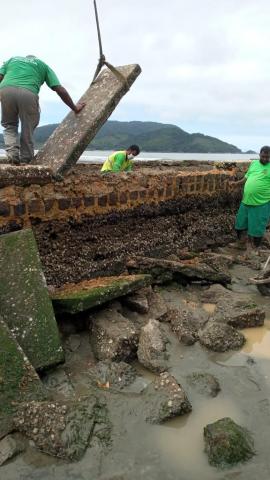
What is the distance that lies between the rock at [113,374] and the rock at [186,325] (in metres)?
0.66

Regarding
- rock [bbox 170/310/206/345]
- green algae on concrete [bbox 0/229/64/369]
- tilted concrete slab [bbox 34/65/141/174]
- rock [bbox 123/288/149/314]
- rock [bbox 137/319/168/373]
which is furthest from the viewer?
tilted concrete slab [bbox 34/65/141/174]

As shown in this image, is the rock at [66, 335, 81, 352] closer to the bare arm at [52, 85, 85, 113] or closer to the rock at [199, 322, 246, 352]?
the rock at [199, 322, 246, 352]

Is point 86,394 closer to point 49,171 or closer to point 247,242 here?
point 49,171

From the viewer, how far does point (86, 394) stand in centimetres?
287

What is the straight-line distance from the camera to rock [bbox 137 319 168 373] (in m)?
3.22

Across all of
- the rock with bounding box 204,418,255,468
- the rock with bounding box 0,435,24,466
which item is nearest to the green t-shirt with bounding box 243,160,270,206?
the rock with bounding box 204,418,255,468

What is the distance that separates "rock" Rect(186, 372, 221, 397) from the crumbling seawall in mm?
1724

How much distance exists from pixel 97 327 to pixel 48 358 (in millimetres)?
607

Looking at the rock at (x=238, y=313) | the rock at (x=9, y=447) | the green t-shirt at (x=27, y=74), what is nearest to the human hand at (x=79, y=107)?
the green t-shirt at (x=27, y=74)

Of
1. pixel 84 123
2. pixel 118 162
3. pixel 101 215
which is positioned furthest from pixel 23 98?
pixel 118 162

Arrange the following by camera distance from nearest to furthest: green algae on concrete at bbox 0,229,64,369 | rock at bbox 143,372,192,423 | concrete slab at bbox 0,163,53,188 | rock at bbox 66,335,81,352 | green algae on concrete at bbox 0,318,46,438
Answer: green algae on concrete at bbox 0,318,46,438 < rock at bbox 143,372,192,423 < green algae on concrete at bbox 0,229,64,369 < rock at bbox 66,335,81,352 < concrete slab at bbox 0,163,53,188

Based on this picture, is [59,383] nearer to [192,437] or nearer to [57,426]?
[57,426]

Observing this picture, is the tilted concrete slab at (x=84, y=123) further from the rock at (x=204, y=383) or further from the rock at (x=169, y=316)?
the rock at (x=204, y=383)

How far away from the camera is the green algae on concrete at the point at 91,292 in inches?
138
